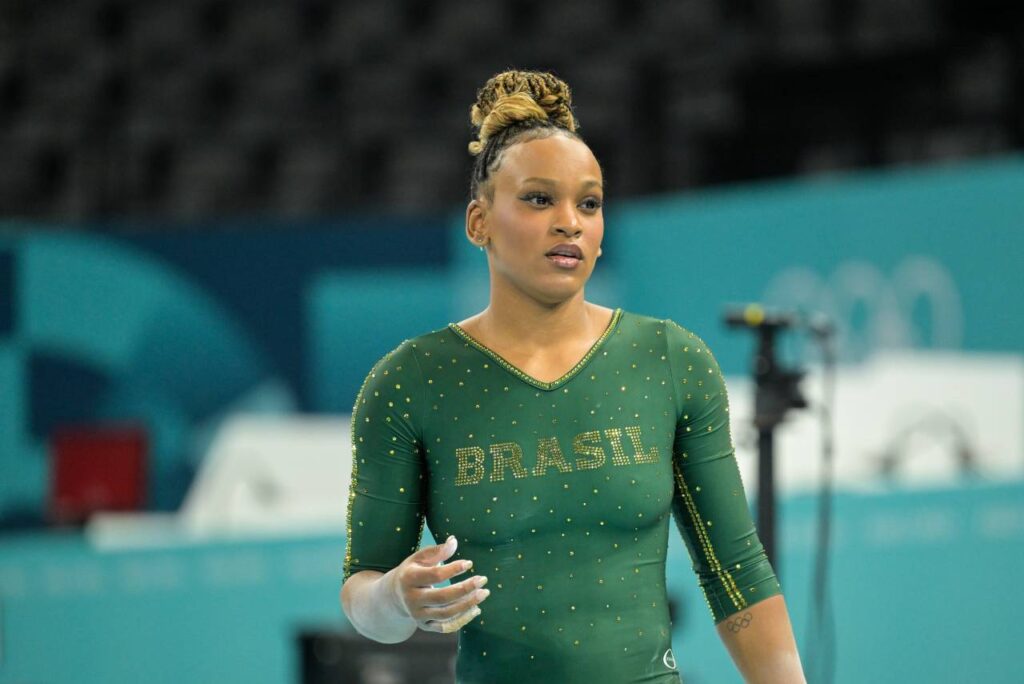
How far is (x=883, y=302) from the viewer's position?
6035 millimetres

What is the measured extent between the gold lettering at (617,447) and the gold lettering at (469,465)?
6.4 inches

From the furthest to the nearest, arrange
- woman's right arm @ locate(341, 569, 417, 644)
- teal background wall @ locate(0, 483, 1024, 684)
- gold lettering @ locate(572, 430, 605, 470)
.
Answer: teal background wall @ locate(0, 483, 1024, 684), gold lettering @ locate(572, 430, 605, 470), woman's right arm @ locate(341, 569, 417, 644)

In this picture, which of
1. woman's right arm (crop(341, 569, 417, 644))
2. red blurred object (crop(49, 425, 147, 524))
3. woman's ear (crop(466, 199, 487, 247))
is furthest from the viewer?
red blurred object (crop(49, 425, 147, 524))

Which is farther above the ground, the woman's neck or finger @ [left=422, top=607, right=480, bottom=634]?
the woman's neck

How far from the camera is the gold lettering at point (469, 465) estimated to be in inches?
67.2

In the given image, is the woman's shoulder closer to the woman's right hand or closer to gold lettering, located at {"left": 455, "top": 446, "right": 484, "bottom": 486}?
gold lettering, located at {"left": 455, "top": 446, "right": 484, "bottom": 486}

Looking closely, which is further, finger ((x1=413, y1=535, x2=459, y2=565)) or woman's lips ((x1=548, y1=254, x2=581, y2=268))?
woman's lips ((x1=548, y1=254, x2=581, y2=268))

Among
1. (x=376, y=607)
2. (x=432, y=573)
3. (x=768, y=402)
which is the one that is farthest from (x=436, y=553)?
(x=768, y=402)

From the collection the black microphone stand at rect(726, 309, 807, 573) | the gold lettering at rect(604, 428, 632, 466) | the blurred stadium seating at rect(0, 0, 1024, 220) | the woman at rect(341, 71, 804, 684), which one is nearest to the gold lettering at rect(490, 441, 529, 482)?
the woman at rect(341, 71, 804, 684)

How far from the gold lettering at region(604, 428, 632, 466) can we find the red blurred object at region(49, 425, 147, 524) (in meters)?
4.85

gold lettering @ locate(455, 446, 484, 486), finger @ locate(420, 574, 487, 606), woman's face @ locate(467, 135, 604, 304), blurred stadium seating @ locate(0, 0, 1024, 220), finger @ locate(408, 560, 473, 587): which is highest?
blurred stadium seating @ locate(0, 0, 1024, 220)

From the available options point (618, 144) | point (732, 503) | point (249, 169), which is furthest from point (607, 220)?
point (732, 503)

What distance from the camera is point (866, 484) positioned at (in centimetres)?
432

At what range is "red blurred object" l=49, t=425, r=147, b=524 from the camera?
629 cm
